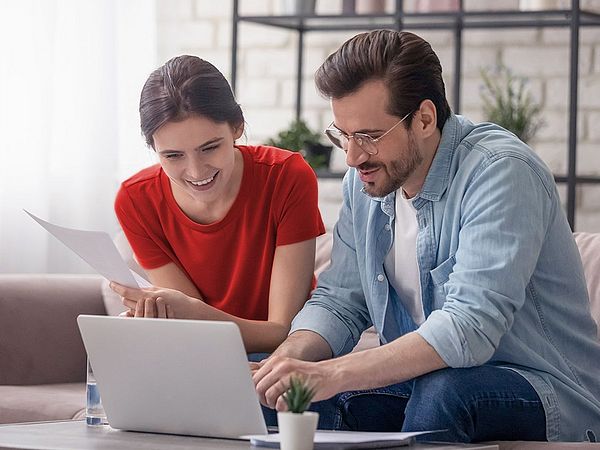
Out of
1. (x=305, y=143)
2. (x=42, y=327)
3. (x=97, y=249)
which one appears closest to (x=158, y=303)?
(x=97, y=249)

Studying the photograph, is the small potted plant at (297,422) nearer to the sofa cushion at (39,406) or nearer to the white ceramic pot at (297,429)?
the white ceramic pot at (297,429)

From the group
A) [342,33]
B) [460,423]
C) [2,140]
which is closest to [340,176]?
[342,33]

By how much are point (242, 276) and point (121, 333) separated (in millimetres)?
682

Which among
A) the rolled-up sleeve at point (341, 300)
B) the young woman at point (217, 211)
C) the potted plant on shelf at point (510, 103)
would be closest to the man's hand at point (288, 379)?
the rolled-up sleeve at point (341, 300)

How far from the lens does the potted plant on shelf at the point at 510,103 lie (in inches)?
128

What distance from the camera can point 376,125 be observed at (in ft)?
6.54

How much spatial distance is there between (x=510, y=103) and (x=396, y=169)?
1.34 m

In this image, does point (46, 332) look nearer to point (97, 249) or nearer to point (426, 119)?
point (97, 249)

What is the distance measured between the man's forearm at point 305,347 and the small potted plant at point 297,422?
1.55 ft

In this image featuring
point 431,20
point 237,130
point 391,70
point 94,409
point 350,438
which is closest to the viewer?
point 350,438

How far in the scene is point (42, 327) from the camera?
9.27ft

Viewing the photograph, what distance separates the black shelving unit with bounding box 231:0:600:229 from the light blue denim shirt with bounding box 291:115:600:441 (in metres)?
1.07

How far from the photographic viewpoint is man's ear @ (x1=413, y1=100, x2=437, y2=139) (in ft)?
6.66

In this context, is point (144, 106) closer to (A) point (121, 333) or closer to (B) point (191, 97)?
(B) point (191, 97)
